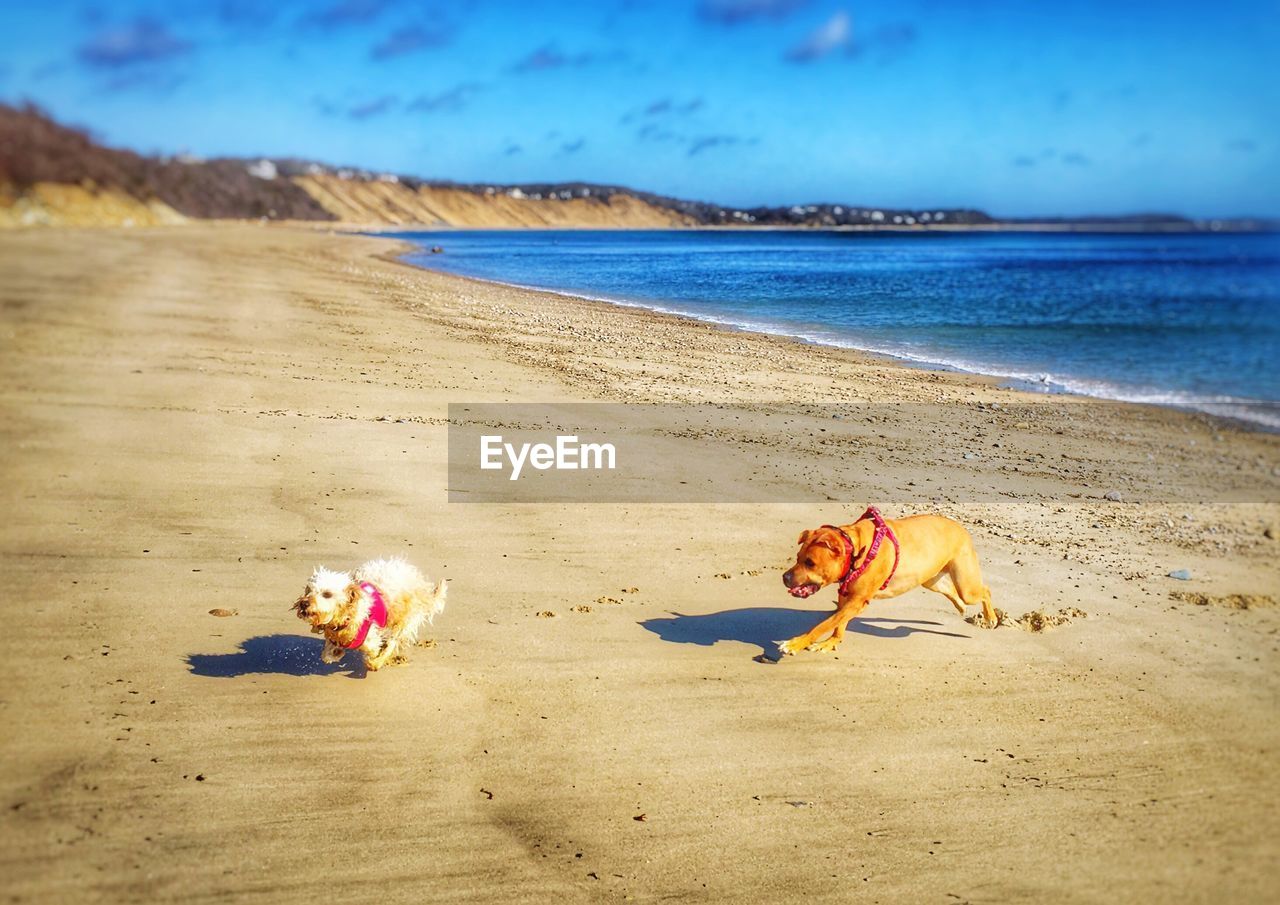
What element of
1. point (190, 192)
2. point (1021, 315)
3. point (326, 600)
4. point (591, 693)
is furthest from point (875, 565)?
point (190, 192)

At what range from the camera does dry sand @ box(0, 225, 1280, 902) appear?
13.6ft

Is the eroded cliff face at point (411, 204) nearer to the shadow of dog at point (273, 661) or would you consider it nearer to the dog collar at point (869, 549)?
the shadow of dog at point (273, 661)

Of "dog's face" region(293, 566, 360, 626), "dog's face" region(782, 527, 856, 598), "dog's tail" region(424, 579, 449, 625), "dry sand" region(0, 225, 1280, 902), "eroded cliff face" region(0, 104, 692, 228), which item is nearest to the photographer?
"dry sand" region(0, 225, 1280, 902)

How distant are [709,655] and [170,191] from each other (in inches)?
2984

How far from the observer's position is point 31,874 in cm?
379

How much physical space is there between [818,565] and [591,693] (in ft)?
5.37

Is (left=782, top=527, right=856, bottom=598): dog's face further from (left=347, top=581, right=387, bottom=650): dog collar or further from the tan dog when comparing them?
(left=347, top=581, right=387, bottom=650): dog collar

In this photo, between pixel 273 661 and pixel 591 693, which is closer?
pixel 591 693

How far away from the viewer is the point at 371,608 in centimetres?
547

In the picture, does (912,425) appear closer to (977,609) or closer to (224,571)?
(977,609)

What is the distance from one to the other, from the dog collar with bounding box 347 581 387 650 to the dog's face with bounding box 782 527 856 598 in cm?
251

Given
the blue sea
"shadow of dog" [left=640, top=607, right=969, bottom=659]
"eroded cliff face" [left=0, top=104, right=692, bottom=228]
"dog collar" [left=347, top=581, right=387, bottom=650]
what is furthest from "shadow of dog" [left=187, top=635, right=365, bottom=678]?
"eroded cliff face" [left=0, top=104, right=692, bottom=228]

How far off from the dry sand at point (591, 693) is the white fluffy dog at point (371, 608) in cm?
26

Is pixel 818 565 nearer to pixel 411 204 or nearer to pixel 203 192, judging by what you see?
pixel 203 192
